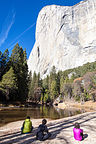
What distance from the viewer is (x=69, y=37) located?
275 feet

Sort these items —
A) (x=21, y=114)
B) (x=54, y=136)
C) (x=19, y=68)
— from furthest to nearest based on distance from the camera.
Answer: (x=19, y=68) → (x=21, y=114) → (x=54, y=136)

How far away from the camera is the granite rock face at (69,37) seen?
249 ft

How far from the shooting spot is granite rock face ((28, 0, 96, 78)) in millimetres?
75775

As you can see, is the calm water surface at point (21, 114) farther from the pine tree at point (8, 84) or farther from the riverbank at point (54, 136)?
the pine tree at point (8, 84)

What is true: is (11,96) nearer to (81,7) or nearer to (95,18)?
(95,18)

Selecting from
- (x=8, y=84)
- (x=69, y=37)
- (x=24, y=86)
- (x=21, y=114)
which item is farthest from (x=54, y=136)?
(x=69, y=37)

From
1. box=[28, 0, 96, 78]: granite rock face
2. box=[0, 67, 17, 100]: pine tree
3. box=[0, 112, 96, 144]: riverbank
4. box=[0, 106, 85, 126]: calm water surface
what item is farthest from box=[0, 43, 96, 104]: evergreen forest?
box=[0, 112, 96, 144]: riverbank

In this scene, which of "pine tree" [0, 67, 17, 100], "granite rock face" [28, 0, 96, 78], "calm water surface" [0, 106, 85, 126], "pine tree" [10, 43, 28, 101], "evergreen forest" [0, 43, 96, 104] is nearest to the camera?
"calm water surface" [0, 106, 85, 126]

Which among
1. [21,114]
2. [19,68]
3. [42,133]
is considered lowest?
[21,114]

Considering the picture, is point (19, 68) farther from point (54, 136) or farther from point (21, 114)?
point (54, 136)

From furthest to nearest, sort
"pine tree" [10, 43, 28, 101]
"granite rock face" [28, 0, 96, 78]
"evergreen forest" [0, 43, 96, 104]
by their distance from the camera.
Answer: "granite rock face" [28, 0, 96, 78]
"pine tree" [10, 43, 28, 101]
"evergreen forest" [0, 43, 96, 104]

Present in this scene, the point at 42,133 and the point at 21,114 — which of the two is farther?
the point at 21,114

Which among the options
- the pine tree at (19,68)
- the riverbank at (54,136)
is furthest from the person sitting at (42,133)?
the pine tree at (19,68)

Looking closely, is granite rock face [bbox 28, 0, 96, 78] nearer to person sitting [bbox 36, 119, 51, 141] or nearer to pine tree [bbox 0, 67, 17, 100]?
pine tree [bbox 0, 67, 17, 100]
